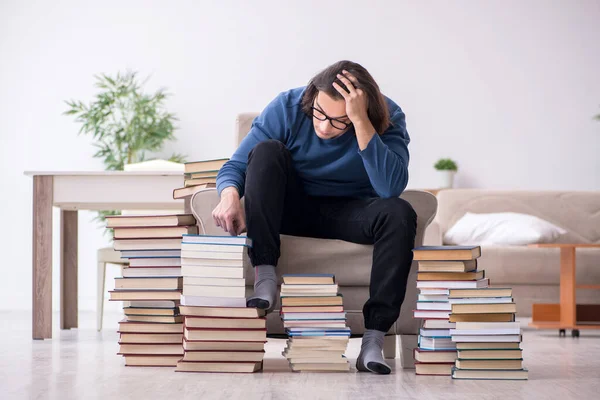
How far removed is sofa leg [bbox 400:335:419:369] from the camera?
2.23m

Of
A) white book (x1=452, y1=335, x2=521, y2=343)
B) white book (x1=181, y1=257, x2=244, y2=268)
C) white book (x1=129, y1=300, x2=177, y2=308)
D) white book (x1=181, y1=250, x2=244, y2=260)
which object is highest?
white book (x1=181, y1=250, x2=244, y2=260)

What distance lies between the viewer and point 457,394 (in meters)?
1.69

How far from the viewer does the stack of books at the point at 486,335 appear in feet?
6.51

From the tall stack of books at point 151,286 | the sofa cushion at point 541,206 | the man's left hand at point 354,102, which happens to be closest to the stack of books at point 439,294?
the man's left hand at point 354,102

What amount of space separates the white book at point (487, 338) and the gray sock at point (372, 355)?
0.19 metres

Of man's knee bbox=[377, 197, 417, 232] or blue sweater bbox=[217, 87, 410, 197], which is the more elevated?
blue sweater bbox=[217, 87, 410, 197]

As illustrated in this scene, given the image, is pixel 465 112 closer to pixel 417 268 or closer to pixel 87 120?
pixel 87 120

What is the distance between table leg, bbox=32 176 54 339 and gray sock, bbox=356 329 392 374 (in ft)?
5.40

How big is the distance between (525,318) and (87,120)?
3.38 metres

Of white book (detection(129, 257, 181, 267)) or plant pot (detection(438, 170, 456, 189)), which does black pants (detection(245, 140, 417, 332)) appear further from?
plant pot (detection(438, 170, 456, 189))

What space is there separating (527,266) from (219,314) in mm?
2864

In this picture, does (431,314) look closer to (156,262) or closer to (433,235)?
(156,262)

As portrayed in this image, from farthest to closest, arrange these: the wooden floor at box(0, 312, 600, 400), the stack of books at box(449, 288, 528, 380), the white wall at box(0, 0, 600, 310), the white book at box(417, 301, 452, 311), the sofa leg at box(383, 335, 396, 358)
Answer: the white wall at box(0, 0, 600, 310), the sofa leg at box(383, 335, 396, 358), the white book at box(417, 301, 452, 311), the stack of books at box(449, 288, 528, 380), the wooden floor at box(0, 312, 600, 400)

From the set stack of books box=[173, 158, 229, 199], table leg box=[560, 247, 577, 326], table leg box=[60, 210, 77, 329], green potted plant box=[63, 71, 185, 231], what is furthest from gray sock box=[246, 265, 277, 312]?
green potted plant box=[63, 71, 185, 231]
